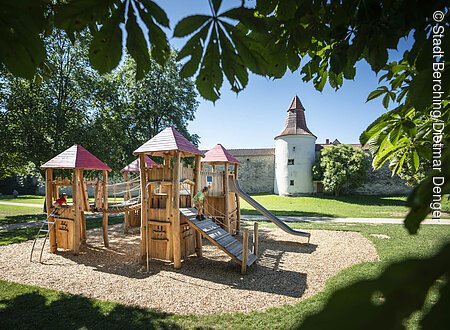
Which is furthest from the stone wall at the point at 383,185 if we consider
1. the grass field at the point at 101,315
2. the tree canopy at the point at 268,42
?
the tree canopy at the point at 268,42

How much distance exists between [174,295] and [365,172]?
97.6 feet

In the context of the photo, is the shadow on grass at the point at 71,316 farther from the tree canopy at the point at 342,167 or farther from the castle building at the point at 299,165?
the castle building at the point at 299,165

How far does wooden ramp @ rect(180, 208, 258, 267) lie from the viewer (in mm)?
8062

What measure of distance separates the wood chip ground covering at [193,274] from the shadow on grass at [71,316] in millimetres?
391

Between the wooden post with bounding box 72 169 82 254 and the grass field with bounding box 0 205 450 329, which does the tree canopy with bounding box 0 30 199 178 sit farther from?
the grass field with bounding box 0 205 450 329

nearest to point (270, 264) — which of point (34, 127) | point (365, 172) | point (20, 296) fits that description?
point (20, 296)

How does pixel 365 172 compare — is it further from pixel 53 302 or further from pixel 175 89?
pixel 53 302

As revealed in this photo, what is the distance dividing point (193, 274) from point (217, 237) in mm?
1384

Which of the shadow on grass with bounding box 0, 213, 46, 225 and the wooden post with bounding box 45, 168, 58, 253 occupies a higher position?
the wooden post with bounding box 45, 168, 58, 253

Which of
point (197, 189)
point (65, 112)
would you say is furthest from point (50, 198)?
point (65, 112)

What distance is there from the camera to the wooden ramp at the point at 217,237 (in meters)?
8.06

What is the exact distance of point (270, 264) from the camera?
858 cm

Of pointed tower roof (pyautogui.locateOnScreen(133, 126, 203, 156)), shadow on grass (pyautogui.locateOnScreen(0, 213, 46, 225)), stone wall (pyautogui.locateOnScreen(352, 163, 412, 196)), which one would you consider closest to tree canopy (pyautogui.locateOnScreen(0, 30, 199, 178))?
shadow on grass (pyautogui.locateOnScreen(0, 213, 46, 225))

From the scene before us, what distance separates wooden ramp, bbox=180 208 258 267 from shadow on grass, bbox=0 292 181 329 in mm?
3202
